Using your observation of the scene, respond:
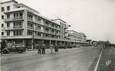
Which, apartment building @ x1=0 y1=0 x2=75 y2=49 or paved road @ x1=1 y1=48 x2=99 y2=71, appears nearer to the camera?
paved road @ x1=1 y1=48 x2=99 y2=71

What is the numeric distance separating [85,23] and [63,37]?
0.75m

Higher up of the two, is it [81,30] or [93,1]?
[93,1]

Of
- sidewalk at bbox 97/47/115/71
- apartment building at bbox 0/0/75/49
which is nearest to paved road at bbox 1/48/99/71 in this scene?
sidewalk at bbox 97/47/115/71

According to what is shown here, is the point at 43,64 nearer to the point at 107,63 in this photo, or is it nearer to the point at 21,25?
the point at 21,25

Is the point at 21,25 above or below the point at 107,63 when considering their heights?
above

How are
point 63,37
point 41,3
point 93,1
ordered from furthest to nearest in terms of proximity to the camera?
point 63,37 < point 93,1 < point 41,3

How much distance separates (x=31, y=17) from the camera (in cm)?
391

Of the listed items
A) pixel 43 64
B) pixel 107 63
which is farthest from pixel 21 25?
pixel 107 63

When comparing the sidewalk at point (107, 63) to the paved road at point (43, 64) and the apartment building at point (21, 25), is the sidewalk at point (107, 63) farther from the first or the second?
the apartment building at point (21, 25)

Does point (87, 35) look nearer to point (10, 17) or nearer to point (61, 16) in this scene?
point (61, 16)

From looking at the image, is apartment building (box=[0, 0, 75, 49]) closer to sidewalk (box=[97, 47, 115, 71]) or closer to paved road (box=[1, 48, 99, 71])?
paved road (box=[1, 48, 99, 71])

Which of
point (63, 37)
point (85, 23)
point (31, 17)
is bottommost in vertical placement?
point (63, 37)

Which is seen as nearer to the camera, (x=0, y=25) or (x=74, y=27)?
(x=74, y=27)

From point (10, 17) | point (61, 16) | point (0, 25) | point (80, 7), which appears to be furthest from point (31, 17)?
point (80, 7)
